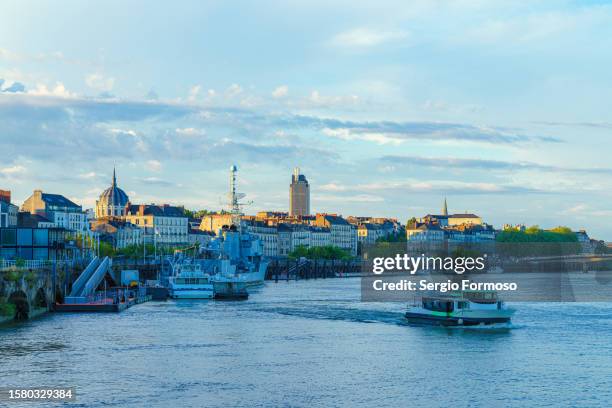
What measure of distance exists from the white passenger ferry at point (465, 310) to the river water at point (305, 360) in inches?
40.0

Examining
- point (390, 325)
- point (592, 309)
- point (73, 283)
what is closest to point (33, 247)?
point (73, 283)

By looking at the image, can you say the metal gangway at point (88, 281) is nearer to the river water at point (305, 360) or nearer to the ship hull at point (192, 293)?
the river water at point (305, 360)

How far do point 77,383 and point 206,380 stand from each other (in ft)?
19.9

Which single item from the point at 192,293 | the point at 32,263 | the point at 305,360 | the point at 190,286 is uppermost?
the point at 32,263

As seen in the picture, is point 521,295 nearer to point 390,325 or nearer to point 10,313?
point 390,325

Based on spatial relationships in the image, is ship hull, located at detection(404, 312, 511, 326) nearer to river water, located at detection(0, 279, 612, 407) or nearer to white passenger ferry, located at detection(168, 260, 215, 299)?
river water, located at detection(0, 279, 612, 407)

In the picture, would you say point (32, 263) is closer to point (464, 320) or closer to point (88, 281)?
point (88, 281)

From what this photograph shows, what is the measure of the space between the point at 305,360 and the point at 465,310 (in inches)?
884

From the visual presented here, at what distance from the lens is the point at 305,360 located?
2372 inches

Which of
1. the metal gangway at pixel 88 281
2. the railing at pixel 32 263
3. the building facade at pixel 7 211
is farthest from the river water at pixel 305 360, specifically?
the building facade at pixel 7 211

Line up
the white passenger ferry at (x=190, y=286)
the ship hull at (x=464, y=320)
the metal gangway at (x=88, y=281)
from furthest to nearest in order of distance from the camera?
the white passenger ferry at (x=190, y=286), the metal gangway at (x=88, y=281), the ship hull at (x=464, y=320)

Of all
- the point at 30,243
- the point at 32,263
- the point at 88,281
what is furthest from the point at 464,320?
the point at 30,243

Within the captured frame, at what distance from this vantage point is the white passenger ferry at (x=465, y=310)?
79.5m

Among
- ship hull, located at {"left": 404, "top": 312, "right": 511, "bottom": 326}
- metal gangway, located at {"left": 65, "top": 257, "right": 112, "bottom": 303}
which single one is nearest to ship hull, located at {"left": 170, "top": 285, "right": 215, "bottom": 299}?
metal gangway, located at {"left": 65, "top": 257, "right": 112, "bottom": 303}
